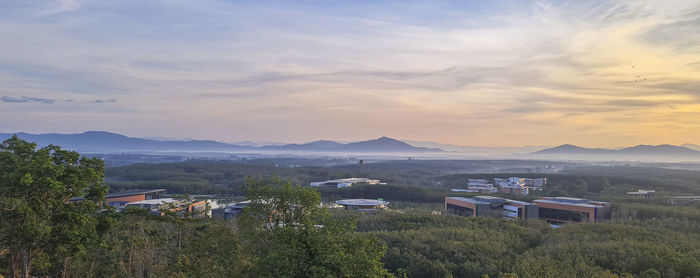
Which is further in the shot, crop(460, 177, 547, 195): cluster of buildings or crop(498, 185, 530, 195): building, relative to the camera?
crop(460, 177, 547, 195): cluster of buildings

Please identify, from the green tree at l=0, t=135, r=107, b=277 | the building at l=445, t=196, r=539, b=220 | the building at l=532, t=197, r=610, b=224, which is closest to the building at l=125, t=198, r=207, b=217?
the green tree at l=0, t=135, r=107, b=277

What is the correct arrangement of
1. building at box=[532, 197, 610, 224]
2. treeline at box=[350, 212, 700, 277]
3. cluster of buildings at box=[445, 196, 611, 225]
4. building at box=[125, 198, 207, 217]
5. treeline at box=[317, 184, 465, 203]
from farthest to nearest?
1. treeline at box=[317, 184, 465, 203]
2. cluster of buildings at box=[445, 196, 611, 225]
3. building at box=[532, 197, 610, 224]
4. treeline at box=[350, 212, 700, 277]
5. building at box=[125, 198, 207, 217]

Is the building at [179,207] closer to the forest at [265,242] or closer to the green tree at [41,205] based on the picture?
the forest at [265,242]

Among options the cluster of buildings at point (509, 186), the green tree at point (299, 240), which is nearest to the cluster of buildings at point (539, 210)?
the cluster of buildings at point (509, 186)

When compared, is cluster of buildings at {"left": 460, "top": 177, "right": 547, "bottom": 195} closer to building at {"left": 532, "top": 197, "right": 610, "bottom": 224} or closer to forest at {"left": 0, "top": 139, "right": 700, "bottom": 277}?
building at {"left": 532, "top": 197, "right": 610, "bottom": 224}

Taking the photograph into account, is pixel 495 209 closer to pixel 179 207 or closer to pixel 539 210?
pixel 539 210

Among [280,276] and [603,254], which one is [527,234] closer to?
[603,254]
